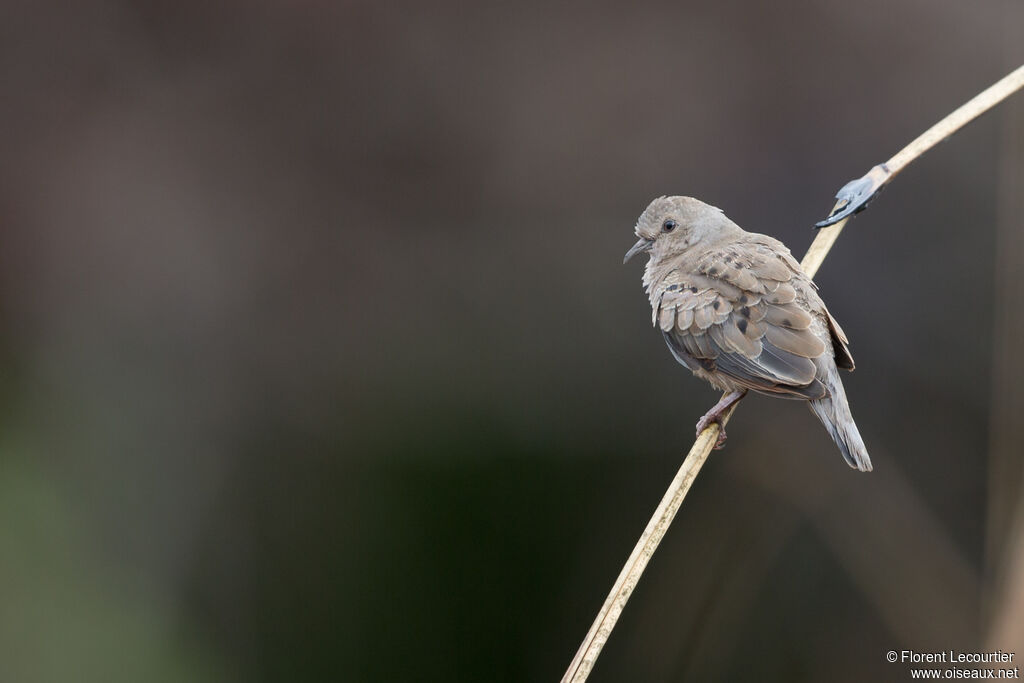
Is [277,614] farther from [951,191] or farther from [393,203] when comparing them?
[951,191]

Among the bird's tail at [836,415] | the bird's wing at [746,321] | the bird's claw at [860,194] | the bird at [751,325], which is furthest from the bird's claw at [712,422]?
the bird's claw at [860,194]

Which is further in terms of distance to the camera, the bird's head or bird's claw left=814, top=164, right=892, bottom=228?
the bird's head

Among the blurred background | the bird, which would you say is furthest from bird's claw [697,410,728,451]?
the blurred background

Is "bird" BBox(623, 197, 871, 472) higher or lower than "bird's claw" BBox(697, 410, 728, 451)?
higher

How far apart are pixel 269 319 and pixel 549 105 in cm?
209

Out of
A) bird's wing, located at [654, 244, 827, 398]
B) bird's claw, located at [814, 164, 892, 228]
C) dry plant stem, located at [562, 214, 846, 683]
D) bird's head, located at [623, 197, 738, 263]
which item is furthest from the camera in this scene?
bird's head, located at [623, 197, 738, 263]

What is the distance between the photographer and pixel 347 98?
587 centimetres

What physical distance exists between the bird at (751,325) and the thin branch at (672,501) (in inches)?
10.7

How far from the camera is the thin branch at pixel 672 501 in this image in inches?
88.2

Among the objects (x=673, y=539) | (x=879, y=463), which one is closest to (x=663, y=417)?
(x=673, y=539)

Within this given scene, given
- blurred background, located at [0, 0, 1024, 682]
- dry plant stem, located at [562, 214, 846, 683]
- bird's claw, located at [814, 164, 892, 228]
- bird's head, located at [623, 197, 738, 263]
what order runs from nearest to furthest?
dry plant stem, located at [562, 214, 846, 683] < bird's claw, located at [814, 164, 892, 228] < bird's head, located at [623, 197, 738, 263] < blurred background, located at [0, 0, 1024, 682]

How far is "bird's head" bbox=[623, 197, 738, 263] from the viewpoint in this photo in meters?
4.00

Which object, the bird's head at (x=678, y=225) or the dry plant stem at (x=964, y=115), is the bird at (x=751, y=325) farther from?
the dry plant stem at (x=964, y=115)

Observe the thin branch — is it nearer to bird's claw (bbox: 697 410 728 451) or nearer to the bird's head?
bird's claw (bbox: 697 410 728 451)
